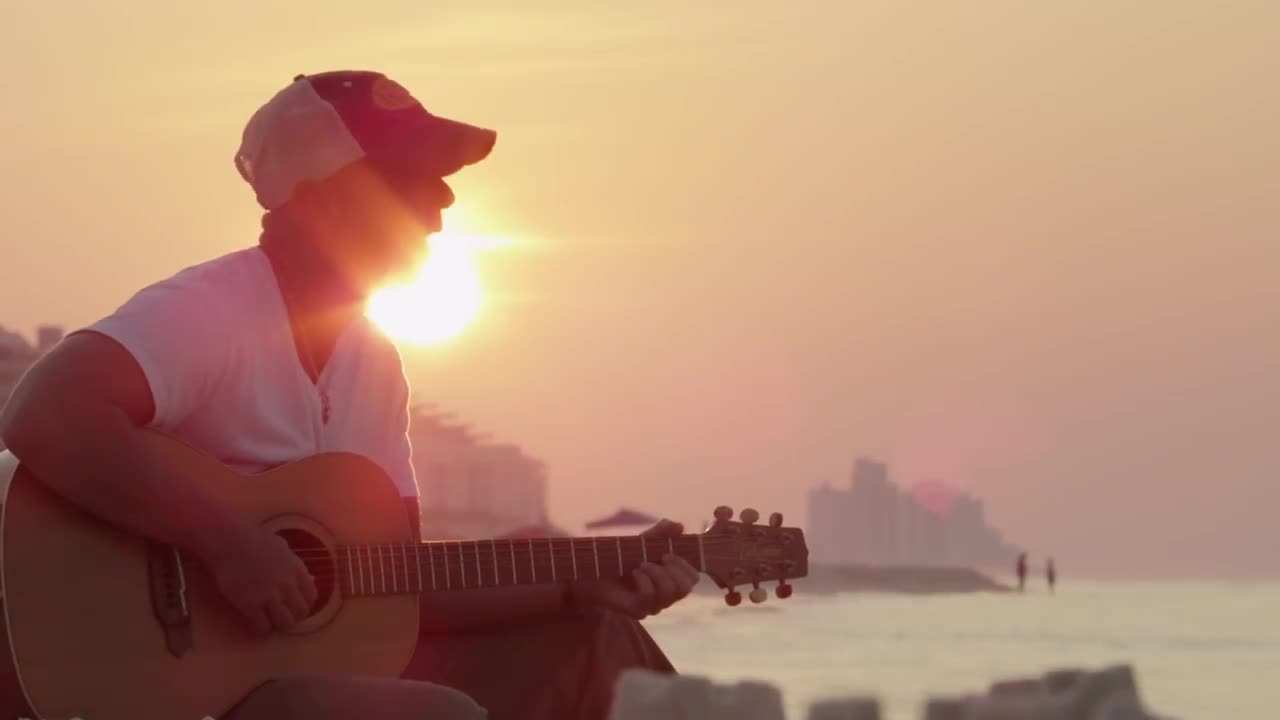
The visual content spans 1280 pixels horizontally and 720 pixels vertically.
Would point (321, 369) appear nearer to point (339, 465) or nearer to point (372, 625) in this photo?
point (339, 465)

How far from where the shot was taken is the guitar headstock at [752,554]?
13.3ft

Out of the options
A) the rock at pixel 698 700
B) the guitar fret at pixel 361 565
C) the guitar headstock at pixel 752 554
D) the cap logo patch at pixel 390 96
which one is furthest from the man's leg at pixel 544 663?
the cap logo patch at pixel 390 96

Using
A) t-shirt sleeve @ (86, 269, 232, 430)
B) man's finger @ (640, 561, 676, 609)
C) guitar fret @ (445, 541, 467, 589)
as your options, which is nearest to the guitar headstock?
man's finger @ (640, 561, 676, 609)

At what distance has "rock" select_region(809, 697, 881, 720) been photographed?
2.96 m

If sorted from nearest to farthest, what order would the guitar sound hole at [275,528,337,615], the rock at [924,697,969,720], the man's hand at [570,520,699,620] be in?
the rock at [924,697,969,720] → the guitar sound hole at [275,528,337,615] → the man's hand at [570,520,699,620]

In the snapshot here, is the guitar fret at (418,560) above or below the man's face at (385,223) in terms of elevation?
below

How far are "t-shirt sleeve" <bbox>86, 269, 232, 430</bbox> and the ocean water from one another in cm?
142

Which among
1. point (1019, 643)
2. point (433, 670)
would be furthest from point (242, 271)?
point (1019, 643)

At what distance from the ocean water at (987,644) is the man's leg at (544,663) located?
57 centimetres

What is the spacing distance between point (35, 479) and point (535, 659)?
1031 millimetres

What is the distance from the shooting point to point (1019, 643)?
3278 cm

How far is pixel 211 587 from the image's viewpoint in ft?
10.5

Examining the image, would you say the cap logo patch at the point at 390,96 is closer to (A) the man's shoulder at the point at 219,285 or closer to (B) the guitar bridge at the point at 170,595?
(A) the man's shoulder at the point at 219,285

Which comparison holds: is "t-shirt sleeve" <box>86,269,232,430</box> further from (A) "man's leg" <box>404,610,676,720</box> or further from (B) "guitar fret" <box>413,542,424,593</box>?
(A) "man's leg" <box>404,610,676,720</box>
